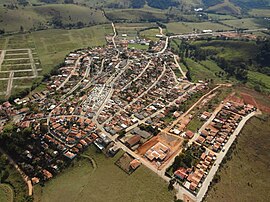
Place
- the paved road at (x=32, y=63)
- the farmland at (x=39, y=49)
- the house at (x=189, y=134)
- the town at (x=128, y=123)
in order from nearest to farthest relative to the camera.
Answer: the town at (x=128, y=123)
the house at (x=189, y=134)
the paved road at (x=32, y=63)
the farmland at (x=39, y=49)

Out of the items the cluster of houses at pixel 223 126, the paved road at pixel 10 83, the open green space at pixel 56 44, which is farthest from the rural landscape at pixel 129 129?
the open green space at pixel 56 44

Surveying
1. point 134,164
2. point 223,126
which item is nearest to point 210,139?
point 223,126

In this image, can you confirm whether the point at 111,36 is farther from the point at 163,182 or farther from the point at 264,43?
the point at 163,182

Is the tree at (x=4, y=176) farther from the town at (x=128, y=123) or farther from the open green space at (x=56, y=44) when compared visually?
the open green space at (x=56, y=44)

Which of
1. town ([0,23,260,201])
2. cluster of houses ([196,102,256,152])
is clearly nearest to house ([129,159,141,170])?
town ([0,23,260,201])

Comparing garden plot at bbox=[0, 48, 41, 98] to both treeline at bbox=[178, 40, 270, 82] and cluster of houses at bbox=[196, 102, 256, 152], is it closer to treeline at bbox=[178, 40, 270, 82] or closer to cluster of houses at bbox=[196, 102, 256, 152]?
cluster of houses at bbox=[196, 102, 256, 152]

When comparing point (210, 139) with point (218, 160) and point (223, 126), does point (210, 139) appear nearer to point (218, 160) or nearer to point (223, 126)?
point (218, 160)

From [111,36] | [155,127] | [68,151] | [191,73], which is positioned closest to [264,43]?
[191,73]
